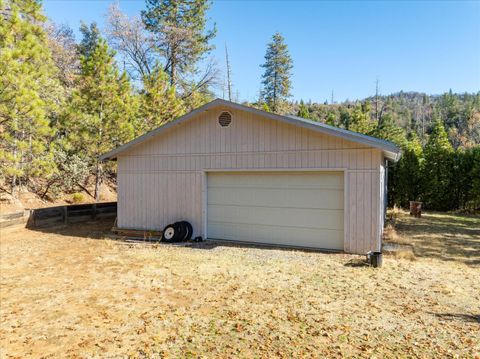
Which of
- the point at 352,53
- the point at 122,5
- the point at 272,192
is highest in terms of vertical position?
the point at 122,5

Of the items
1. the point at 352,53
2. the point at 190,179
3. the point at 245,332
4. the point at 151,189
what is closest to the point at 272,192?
the point at 190,179

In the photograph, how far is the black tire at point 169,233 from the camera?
888 centimetres

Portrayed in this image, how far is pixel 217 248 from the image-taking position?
8.16 m

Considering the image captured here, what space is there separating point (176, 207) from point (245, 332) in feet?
19.7

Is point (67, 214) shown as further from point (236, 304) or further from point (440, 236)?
point (440, 236)

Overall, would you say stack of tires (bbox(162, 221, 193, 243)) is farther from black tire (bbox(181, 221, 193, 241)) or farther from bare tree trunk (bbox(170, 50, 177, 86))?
bare tree trunk (bbox(170, 50, 177, 86))

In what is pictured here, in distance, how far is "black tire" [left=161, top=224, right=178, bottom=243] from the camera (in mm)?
8875

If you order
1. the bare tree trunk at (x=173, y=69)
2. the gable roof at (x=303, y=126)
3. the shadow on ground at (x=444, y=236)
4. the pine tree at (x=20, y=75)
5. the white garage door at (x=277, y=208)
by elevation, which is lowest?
the shadow on ground at (x=444, y=236)

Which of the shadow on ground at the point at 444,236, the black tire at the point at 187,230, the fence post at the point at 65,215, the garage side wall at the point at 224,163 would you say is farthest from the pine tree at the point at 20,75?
the shadow on ground at the point at 444,236

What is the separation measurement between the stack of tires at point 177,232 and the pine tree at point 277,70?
96.0ft

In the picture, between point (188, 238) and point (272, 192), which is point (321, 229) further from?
point (188, 238)

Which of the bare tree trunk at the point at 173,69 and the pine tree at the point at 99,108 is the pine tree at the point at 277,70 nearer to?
the bare tree trunk at the point at 173,69

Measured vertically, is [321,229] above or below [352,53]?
below

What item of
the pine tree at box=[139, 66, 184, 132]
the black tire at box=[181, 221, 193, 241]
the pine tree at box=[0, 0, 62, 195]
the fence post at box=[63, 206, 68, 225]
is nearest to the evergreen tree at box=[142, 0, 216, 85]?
the pine tree at box=[139, 66, 184, 132]
